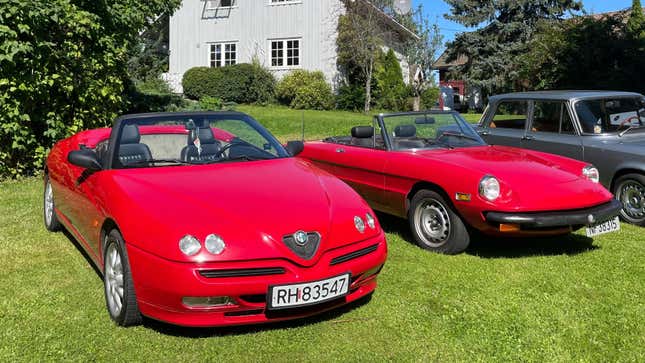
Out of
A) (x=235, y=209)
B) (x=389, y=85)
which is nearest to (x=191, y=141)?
(x=235, y=209)

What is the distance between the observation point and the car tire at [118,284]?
11.3ft

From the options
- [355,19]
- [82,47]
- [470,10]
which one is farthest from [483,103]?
[82,47]

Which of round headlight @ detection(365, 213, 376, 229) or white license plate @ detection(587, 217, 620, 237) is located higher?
round headlight @ detection(365, 213, 376, 229)

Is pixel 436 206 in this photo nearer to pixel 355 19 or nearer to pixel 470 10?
pixel 355 19

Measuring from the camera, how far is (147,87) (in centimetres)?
2467

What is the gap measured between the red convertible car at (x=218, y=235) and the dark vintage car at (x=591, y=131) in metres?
3.98

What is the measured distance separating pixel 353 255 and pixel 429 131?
3095 millimetres

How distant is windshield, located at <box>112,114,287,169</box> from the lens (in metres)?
4.36

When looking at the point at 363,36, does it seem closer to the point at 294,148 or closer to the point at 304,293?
the point at 294,148

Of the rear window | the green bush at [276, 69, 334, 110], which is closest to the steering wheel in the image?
the rear window

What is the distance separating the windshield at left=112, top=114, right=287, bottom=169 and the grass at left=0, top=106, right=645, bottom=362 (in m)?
1.06

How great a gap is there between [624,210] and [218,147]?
15.6ft

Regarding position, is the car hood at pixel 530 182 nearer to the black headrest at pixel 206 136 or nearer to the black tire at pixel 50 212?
the black headrest at pixel 206 136

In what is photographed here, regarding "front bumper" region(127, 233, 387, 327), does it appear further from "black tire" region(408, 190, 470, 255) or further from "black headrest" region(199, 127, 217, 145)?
"black tire" region(408, 190, 470, 255)
